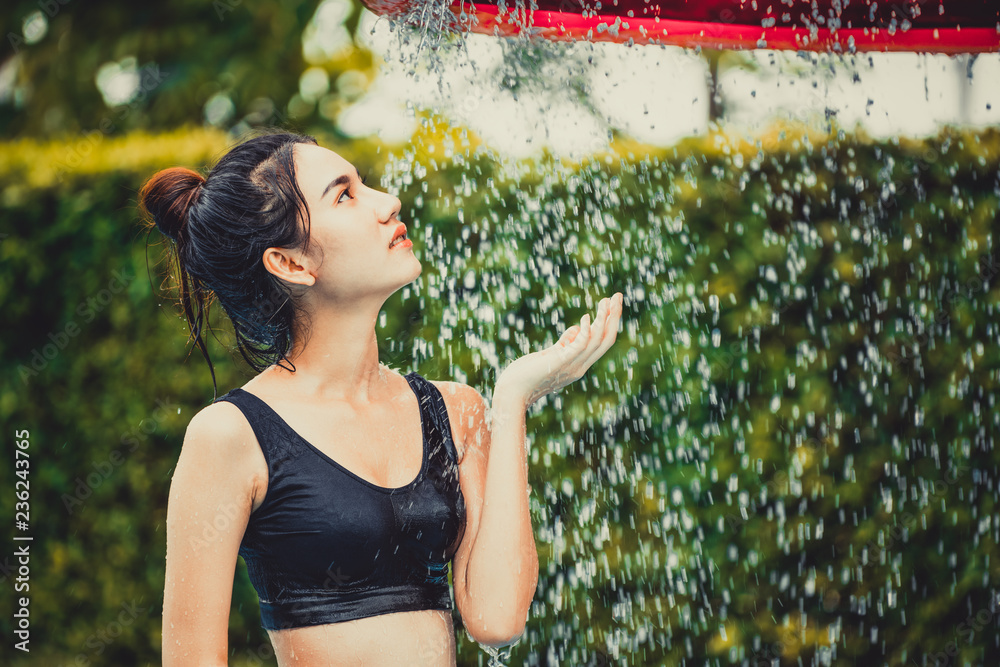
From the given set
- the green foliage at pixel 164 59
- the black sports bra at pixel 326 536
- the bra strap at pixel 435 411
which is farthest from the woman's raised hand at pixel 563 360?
the green foliage at pixel 164 59

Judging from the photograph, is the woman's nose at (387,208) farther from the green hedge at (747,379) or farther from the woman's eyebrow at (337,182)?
the green hedge at (747,379)

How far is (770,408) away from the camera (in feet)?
12.7

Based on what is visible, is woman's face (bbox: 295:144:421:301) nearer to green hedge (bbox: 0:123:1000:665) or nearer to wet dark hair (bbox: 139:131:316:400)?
wet dark hair (bbox: 139:131:316:400)

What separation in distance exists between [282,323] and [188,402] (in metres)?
2.53

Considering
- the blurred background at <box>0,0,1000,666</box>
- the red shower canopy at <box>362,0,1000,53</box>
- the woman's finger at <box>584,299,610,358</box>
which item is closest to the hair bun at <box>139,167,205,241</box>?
the red shower canopy at <box>362,0,1000,53</box>

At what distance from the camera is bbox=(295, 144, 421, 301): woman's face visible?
69.6 inches

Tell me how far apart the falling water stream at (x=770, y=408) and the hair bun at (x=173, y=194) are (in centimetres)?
201

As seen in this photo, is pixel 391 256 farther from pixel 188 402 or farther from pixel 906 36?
pixel 188 402

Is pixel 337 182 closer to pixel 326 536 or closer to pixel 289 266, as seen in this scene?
pixel 289 266

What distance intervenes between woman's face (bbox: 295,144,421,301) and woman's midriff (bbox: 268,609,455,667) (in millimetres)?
686

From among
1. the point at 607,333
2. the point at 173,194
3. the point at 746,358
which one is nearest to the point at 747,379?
the point at 746,358

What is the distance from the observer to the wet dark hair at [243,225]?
5.91 ft

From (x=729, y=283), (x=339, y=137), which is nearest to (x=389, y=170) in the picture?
(x=339, y=137)

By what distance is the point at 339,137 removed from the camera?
4371 mm
